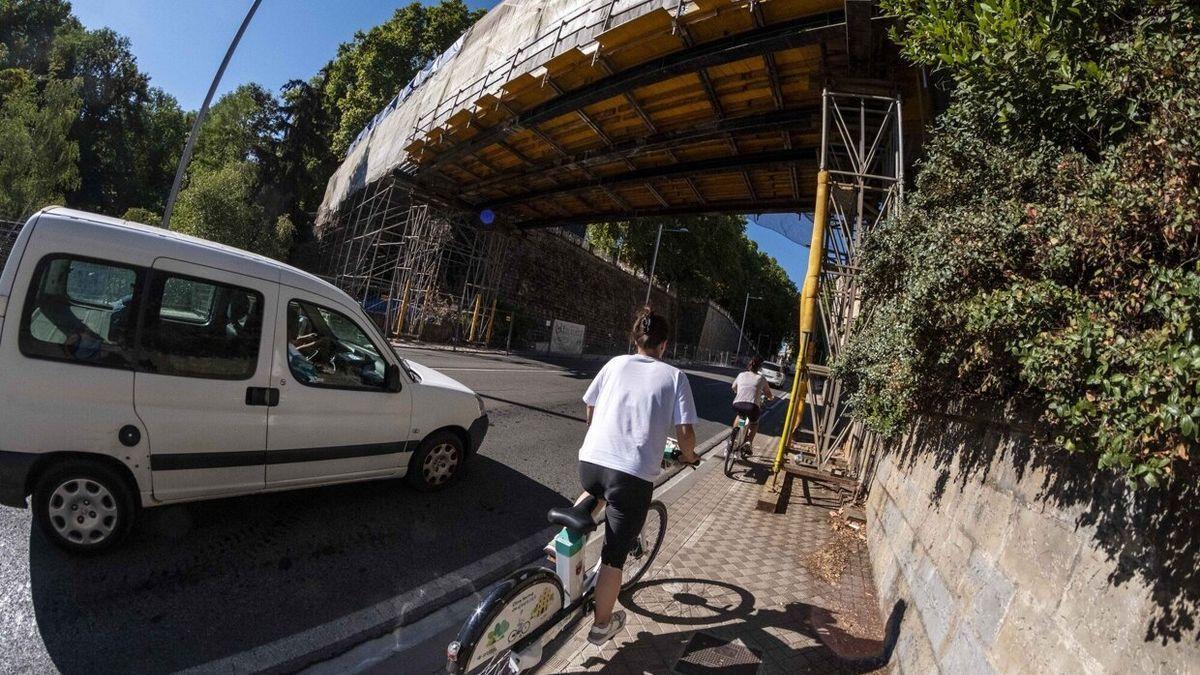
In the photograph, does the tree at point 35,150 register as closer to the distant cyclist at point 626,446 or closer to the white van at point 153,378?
the white van at point 153,378

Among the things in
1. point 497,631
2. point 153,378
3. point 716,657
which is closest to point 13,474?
point 153,378

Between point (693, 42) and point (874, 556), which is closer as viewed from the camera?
point (874, 556)

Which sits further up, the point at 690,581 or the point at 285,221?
the point at 285,221

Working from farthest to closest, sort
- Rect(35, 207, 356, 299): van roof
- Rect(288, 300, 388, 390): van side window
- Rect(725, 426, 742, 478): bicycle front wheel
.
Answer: Rect(725, 426, 742, 478): bicycle front wheel → Rect(288, 300, 388, 390): van side window → Rect(35, 207, 356, 299): van roof

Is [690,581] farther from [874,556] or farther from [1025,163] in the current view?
[1025,163]

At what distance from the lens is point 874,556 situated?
4.80m

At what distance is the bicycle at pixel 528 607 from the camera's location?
2.30 m

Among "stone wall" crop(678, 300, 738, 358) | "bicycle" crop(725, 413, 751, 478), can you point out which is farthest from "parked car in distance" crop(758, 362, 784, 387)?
"bicycle" crop(725, 413, 751, 478)

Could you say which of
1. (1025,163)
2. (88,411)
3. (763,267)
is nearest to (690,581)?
(1025,163)

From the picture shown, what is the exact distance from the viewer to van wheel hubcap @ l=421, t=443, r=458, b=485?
499 cm

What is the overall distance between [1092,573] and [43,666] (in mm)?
4125

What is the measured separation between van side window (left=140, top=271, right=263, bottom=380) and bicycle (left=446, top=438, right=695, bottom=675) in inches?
94.3

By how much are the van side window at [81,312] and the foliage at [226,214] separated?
25.3 metres

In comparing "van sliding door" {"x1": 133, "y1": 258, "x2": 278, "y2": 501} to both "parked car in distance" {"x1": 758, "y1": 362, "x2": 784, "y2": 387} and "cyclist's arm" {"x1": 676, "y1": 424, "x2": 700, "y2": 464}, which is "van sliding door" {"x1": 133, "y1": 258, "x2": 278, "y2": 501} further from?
"parked car in distance" {"x1": 758, "y1": 362, "x2": 784, "y2": 387}
